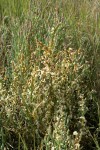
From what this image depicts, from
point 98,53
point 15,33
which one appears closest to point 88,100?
point 98,53

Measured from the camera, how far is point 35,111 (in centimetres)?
153

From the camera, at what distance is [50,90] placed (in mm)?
1648

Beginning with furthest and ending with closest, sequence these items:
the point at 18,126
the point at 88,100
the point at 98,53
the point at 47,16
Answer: the point at 47,16 < the point at 98,53 < the point at 88,100 < the point at 18,126

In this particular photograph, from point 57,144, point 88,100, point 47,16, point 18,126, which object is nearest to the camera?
point 57,144

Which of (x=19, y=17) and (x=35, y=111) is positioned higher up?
(x=19, y=17)

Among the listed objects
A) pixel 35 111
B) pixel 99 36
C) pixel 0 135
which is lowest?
pixel 0 135

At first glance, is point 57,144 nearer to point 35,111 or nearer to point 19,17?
point 35,111

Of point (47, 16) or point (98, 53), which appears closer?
point (98, 53)

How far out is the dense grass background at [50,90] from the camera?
5.10 ft

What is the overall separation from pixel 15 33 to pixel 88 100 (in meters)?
0.66

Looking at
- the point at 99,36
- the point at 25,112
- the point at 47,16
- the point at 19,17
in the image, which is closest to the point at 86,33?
the point at 99,36

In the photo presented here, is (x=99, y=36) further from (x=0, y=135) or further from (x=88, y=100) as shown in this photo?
(x=0, y=135)

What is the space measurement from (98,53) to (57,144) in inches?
39.8

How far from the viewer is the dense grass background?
1.56 metres
